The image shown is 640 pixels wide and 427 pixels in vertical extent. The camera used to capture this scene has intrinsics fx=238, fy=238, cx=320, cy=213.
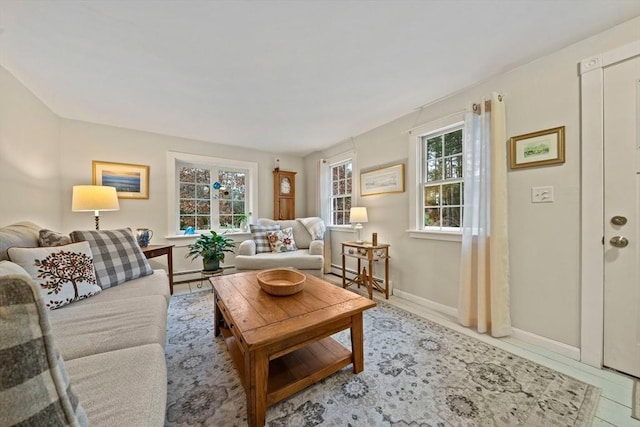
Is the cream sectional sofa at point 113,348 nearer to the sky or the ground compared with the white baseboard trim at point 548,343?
nearer to the sky

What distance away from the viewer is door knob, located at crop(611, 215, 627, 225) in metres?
1.50

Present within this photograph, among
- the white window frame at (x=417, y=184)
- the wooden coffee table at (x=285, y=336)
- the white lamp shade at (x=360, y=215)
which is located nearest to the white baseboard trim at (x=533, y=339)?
the white window frame at (x=417, y=184)

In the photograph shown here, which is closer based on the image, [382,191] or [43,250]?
[43,250]

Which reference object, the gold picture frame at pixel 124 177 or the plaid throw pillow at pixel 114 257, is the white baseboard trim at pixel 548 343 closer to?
the plaid throw pillow at pixel 114 257

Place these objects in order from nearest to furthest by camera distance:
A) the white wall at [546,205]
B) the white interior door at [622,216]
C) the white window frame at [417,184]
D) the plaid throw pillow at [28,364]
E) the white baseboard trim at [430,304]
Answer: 1. the plaid throw pillow at [28,364]
2. the white interior door at [622,216]
3. the white wall at [546,205]
4. the white baseboard trim at [430,304]
5. the white window frame at [417,184]

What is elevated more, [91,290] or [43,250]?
[43,250]

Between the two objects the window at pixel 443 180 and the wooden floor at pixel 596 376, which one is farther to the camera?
the window at pixel 443 180

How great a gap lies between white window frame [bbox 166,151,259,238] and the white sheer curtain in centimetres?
319

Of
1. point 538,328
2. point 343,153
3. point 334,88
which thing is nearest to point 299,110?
point 334,88

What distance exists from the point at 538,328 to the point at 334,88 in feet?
8.51

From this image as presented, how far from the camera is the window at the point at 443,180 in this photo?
2.43 metres

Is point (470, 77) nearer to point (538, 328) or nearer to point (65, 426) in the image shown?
point (538, 328)

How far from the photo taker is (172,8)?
1.34 m

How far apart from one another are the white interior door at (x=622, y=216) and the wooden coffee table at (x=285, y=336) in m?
1.58
